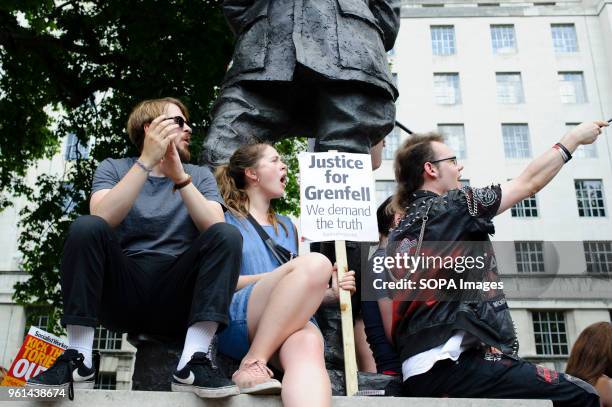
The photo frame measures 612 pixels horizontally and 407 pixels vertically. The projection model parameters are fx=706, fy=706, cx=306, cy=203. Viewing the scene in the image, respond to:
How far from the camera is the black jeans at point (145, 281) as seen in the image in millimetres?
2891

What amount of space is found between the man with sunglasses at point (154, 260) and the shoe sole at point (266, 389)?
0.29ft

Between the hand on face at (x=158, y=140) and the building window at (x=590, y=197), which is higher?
the building window at (x=590, y=197)

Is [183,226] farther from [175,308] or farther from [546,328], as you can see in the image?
[546,328]

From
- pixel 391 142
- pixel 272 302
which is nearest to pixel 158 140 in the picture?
pixel 272 302

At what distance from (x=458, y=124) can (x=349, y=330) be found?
104ft

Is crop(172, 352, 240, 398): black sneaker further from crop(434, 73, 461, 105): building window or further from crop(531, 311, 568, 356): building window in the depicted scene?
crop(434, 73, 461, 105): building window

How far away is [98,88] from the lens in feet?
37.7

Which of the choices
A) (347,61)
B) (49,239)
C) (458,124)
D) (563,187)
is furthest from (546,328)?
(347,61)

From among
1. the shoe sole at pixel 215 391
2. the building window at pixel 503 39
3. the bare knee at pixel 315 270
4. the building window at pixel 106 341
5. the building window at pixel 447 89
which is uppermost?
the building window at pixel 503 39

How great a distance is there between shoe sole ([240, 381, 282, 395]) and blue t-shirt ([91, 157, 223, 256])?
36.4 inches

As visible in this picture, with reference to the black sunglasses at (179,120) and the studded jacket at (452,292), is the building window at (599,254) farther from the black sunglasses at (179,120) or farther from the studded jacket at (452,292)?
the black sunglasses at (179,120)

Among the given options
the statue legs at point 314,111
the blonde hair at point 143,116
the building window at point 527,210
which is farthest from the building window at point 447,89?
the blonde hair at point 143,116

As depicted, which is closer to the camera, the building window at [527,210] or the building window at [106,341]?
the building window at [106,341]

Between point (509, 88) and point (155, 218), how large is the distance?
3376 centimetres
